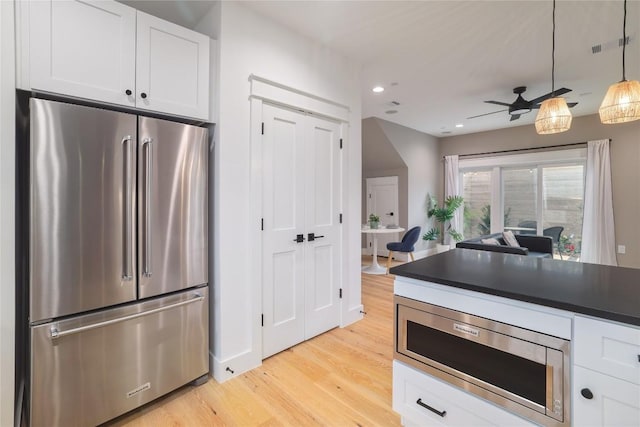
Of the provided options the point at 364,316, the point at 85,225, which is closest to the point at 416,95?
the point at 364,316

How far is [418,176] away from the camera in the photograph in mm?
6809

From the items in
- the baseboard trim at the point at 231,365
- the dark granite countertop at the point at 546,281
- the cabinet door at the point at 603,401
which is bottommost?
the baseboard trim at the point at 231,365

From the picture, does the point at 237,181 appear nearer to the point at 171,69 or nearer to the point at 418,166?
the point at 171,69

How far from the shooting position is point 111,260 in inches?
65.4

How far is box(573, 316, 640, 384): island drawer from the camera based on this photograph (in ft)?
3.26

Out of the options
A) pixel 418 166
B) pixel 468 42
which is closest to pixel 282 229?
pixel 468 42

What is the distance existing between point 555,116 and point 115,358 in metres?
3.32

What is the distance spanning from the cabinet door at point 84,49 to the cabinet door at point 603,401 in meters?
2.58

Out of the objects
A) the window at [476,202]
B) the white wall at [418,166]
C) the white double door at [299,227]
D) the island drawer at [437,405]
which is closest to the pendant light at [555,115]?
the white double door at [299,227]

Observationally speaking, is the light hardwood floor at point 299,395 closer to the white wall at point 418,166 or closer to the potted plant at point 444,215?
the white wall at point 418,166

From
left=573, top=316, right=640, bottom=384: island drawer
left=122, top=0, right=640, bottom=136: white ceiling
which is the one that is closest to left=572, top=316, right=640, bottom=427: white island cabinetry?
left=573, top=316, right=640, bottom=384: island drawer

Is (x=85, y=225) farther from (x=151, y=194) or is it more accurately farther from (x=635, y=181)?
(x=635, y=181)

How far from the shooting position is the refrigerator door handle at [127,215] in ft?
5.58

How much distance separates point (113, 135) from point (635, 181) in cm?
728
